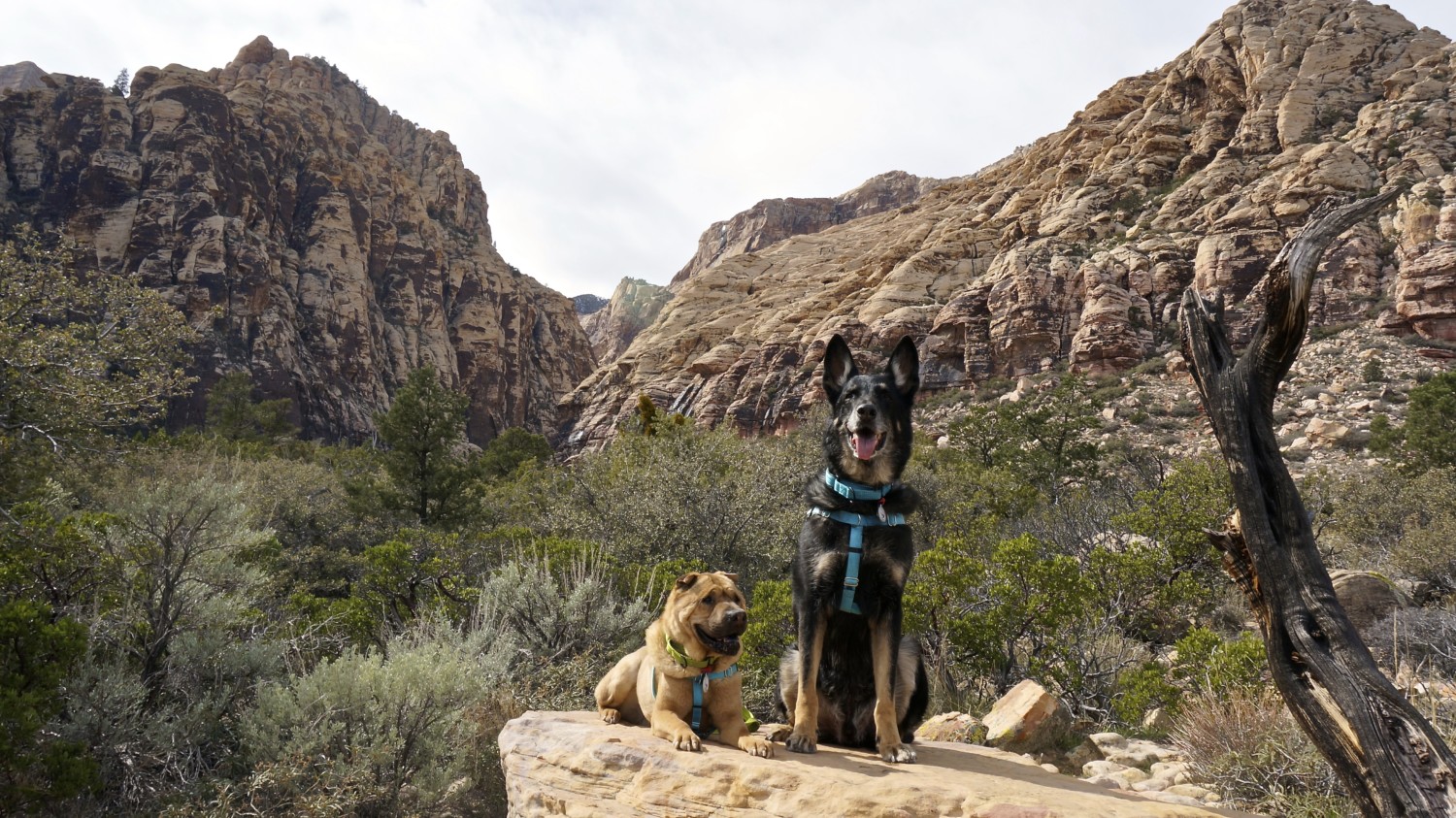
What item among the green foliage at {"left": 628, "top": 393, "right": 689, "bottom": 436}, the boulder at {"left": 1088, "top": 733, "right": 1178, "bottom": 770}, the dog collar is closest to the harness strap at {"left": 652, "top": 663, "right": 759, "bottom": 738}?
the dog collar

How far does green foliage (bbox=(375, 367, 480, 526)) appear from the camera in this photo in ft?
63.2

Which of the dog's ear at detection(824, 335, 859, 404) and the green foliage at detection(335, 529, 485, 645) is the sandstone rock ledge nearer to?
the dog's ear at detection(824, 335, 859, 404)

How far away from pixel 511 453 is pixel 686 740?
110 feet

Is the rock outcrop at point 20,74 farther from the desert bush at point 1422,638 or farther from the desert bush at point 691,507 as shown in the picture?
the desert bush at point 1422,638

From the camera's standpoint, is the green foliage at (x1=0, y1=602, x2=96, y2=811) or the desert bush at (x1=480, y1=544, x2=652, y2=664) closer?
the green foliage at (x1=0, y1=602, x2=96, y2=811)

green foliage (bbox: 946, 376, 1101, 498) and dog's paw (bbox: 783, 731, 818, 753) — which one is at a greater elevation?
green foliage (bbox: 946, 376, 1101, 498)

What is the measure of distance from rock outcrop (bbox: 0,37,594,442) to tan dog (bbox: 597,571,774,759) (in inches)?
2206

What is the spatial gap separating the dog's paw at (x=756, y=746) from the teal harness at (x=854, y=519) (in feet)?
2.03

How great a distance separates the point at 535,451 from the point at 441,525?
18126 millimetres

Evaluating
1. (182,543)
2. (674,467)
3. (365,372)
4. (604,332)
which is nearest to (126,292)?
(182,543)

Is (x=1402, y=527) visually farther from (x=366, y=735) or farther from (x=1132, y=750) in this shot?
(x=366, y=735)

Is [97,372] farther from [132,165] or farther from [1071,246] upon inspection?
[132,165]

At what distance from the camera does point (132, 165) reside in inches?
2329

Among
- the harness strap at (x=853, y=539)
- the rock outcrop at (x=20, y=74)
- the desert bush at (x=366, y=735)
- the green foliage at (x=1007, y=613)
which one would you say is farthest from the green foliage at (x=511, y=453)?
the rock outcrop at (x=20, y=74)
